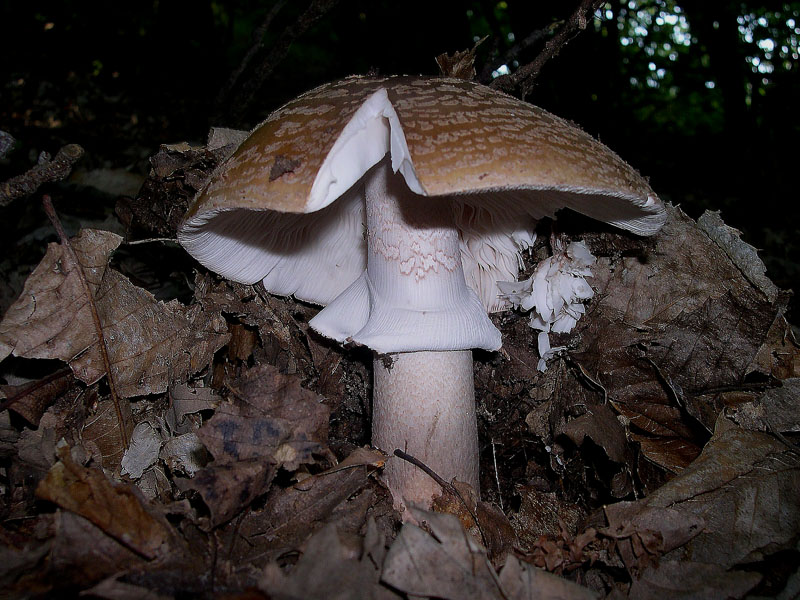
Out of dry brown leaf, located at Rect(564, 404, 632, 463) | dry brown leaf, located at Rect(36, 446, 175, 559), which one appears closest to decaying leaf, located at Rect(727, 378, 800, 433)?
dry brown leaf, located at Rect(564, 404, 632, 463)

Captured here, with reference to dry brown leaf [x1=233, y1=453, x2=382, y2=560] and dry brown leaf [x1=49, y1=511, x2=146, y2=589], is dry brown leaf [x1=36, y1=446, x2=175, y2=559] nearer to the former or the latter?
dry brown leaf [x1=49, y1=511, x2=146, y2=589]

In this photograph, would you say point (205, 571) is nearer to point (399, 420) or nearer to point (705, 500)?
point (399, 420)

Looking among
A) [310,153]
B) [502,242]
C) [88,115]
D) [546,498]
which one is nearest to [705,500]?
[546,498]

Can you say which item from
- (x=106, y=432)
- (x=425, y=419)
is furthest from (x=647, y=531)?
(x=106, y=432)

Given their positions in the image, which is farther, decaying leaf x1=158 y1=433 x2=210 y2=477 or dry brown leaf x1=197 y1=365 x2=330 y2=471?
decaying leaf x1=158 y1=433 x2=210 y2=477

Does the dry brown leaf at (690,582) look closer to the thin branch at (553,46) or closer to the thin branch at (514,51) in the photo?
the thin branch at (553,46)

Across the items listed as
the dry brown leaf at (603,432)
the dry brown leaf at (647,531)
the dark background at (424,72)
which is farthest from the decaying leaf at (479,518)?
the dark background at (424,72)
